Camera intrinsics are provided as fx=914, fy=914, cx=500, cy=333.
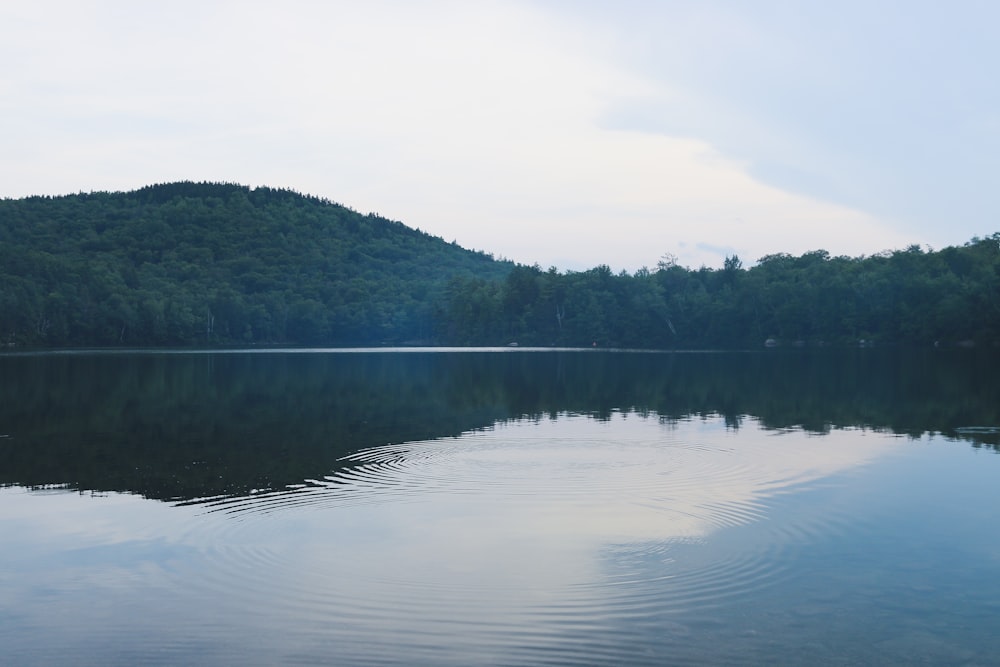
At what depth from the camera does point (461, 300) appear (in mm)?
187000

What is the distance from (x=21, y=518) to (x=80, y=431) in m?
14.6

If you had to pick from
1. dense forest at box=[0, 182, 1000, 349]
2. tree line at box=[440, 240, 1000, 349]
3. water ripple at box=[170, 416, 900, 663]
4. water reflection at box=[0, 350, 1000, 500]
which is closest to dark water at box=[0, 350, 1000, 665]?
water ripple at box=[170, 416, 900, 663]

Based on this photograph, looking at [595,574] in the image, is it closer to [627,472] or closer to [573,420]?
[627,472]

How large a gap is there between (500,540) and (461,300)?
563 ft

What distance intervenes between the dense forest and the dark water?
113420 millimetres

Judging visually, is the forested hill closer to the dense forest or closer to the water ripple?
the dense forest

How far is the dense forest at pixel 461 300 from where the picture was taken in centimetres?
14138

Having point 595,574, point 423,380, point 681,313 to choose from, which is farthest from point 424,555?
point 681,313

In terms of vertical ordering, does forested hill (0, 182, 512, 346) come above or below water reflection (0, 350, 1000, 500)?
above

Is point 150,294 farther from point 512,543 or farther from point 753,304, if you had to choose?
point 512,543

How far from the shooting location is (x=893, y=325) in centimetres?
13975

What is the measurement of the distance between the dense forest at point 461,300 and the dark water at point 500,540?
113420mm

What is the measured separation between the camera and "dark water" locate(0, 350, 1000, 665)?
11141mm

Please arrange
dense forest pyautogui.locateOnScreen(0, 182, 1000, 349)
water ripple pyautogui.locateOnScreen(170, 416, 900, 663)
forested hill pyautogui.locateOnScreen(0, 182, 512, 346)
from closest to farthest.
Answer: water ripple pyautogui.locateOnScreen(170, 416, 900, 663)
dense forest pyautogui.locateOnScreen(0, 182, 1000, 349)
forested hill pyautogui.locateOnScreen(0, 182, 512, 346)
